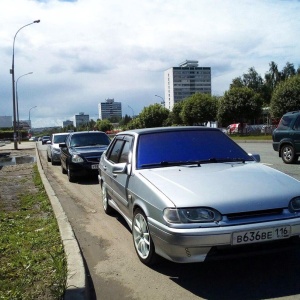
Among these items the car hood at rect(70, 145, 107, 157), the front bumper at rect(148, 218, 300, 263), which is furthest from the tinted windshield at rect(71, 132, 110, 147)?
the front bumper at rect(148, 218, 300, 263)

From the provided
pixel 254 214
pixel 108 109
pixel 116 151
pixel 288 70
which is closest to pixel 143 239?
pixel 254 214

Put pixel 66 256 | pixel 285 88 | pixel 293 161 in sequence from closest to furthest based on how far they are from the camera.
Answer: pixel 66 256, pixel 293 161, pixel 285 88

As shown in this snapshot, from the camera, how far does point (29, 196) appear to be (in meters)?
8.99

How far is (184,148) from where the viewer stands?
5105mm

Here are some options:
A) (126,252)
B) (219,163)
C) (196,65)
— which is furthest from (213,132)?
(196,65)

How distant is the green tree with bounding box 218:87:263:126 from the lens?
45875 mm

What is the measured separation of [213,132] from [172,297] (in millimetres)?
2633

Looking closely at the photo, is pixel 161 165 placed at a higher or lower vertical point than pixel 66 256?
higher

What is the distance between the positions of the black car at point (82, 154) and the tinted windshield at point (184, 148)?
5874 mm

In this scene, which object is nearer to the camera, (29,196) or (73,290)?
(73,290)

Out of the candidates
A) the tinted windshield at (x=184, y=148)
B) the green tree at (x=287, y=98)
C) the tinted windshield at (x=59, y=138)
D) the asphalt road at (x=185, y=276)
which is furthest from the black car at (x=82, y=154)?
the green tree at (x=287, y=98)

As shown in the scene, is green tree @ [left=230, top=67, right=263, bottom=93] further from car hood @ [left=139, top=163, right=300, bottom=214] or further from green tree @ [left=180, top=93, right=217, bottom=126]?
car hood @ [left=139, top=163, right=300, bottom=214]

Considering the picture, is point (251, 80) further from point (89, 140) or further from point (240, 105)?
point (89, 140)

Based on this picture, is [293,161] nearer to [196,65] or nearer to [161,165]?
[161,165]
